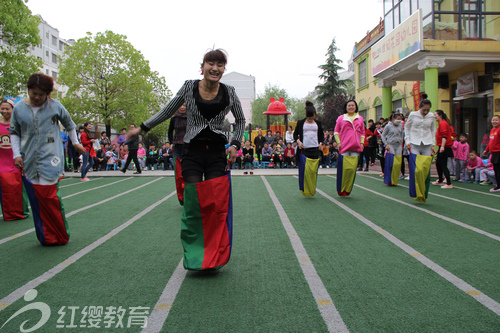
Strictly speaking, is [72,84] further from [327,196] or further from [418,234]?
[418,234]

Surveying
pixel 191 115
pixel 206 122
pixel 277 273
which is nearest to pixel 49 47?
→ pixel 191 115

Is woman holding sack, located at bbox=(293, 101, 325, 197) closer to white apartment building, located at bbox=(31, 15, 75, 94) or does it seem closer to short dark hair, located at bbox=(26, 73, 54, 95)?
short dark hair, located at bbox=(26, 73, 54, 95)

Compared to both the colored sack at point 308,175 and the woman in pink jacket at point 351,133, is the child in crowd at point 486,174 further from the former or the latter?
the colored sack at point 308,175

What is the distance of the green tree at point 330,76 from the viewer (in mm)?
54219

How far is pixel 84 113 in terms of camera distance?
40375mm

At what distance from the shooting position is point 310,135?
30.9 feet

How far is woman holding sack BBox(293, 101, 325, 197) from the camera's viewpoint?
9.16 metres

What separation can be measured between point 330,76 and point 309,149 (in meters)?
47.6

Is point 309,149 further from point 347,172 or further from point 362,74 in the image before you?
point 362,74

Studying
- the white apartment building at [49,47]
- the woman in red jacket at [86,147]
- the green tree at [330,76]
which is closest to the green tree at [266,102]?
the green tree at [330,76]

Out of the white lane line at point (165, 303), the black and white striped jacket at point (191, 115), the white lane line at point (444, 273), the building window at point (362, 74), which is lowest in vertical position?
the white lane line at point (444, 273)

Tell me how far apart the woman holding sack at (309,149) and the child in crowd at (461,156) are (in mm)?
6264

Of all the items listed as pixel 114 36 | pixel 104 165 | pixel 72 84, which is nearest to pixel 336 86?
pixel 114 36

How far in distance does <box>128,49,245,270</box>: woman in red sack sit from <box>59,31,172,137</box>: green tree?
121ft
